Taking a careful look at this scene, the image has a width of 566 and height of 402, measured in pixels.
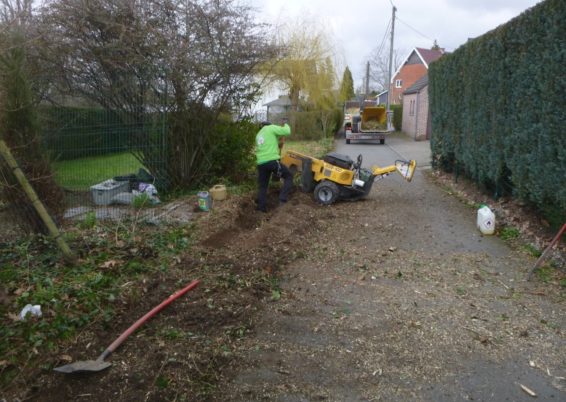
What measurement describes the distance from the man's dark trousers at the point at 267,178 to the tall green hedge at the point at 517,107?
145 inches

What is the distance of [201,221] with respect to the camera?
6992 mm

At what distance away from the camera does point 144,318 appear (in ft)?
12.5

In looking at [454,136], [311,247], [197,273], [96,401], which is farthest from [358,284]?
[454,136]

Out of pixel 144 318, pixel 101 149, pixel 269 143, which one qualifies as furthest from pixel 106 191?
pixel 144 318

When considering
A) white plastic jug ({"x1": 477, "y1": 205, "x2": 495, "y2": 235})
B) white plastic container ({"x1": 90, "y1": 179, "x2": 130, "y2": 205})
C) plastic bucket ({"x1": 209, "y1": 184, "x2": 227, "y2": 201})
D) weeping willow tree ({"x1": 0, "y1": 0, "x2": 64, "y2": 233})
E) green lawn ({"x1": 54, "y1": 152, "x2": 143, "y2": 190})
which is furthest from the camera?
plastic bucket ({"x1": 209, "y1": 184, "x2": 227, "y2": 201})

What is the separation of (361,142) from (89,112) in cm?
1993

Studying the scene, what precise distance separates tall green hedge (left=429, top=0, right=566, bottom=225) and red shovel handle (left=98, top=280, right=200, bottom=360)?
14.6 feet

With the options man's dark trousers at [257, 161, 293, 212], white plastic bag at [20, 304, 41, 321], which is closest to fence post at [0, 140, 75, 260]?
white plastic bag at [20, 304, 41, 321]

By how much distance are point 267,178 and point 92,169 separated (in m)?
3.02

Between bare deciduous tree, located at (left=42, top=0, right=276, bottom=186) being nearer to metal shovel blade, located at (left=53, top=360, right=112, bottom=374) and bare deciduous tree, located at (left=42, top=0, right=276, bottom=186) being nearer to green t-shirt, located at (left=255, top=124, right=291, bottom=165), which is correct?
green t-shirt, located at (left=255, top=124, right=291, bottom=165)

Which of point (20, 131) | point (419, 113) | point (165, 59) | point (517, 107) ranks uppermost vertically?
point (165, 59)

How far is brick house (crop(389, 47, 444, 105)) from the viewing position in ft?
160

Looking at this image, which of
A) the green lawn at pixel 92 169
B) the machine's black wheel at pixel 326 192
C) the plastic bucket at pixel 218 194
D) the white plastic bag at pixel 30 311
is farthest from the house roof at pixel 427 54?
the white plastic bag at pixel 30 311

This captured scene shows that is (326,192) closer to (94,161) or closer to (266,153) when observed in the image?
(266,153)
